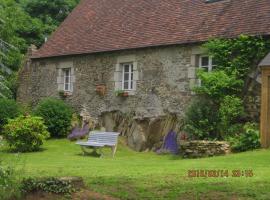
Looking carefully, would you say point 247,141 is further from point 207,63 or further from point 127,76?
→ point 127,76

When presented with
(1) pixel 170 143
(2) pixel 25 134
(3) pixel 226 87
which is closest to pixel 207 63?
(3) pixel 226 87

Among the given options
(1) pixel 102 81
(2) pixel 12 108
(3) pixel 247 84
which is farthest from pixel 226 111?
(2) pixel 12 108

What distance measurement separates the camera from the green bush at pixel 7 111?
70.9 ft

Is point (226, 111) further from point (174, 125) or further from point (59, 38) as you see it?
point (59, 38)

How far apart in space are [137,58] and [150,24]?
1564mm

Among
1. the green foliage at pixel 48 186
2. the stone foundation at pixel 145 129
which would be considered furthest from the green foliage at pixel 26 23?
the green foliage at pixel 48 186

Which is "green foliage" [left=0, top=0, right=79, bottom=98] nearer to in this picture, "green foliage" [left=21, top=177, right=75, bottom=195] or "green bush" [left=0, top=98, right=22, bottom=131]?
"green bush" [left=0, top=98, right=22, bottom=131]

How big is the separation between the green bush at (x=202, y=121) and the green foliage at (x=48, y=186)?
8151 millimetres

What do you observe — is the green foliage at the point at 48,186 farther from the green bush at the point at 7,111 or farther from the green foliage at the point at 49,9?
the green foliage at the point at 49,9

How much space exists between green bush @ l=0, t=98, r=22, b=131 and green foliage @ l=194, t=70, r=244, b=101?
8484mm

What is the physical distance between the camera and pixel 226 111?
16203mm

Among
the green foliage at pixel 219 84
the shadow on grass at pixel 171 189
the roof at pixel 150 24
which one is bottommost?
the shadow on grass at pixel 171 189

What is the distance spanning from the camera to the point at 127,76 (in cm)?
2052

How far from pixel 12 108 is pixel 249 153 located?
11083 mm
